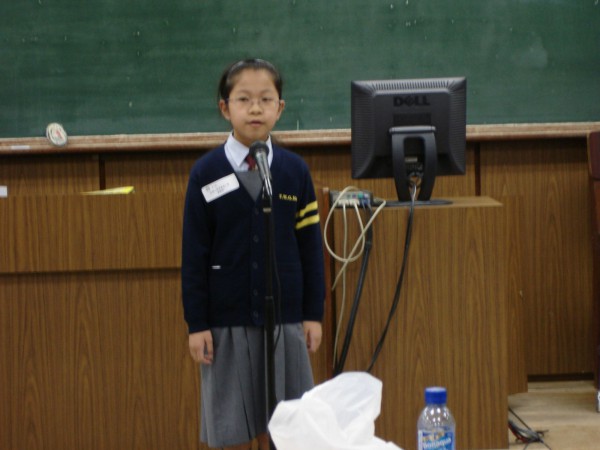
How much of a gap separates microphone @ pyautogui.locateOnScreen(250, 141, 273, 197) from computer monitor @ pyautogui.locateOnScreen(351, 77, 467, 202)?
92 centimetres

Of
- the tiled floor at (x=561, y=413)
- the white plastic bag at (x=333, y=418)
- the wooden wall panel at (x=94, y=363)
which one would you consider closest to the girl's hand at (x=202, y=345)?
the wooden wall panel at (x=94, y=363)

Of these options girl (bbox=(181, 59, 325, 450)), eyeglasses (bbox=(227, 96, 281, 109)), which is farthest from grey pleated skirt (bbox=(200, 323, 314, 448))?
eyeglasses (bbox=(227, 96, 281, 109))

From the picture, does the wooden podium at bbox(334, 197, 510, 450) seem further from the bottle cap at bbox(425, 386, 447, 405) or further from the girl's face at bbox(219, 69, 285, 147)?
the bottle cap at bbox(425, 386, 447, 405)

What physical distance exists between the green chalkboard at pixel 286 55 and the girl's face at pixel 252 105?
1.69 meters

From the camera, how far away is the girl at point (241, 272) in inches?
95.7

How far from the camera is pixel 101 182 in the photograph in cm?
411

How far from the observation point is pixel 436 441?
5.35 feet

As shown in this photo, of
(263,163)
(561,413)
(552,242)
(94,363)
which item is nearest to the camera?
(263,163)

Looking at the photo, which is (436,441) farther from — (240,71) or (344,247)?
(344,247)

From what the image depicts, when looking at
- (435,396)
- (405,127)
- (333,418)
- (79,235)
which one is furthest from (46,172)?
(333,418)

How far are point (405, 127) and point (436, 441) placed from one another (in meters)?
1.54

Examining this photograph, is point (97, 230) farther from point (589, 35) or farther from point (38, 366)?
point (589, 35)

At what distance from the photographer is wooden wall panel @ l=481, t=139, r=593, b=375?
4156 millimetres

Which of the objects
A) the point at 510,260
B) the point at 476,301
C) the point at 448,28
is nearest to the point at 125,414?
the point at 476,301
